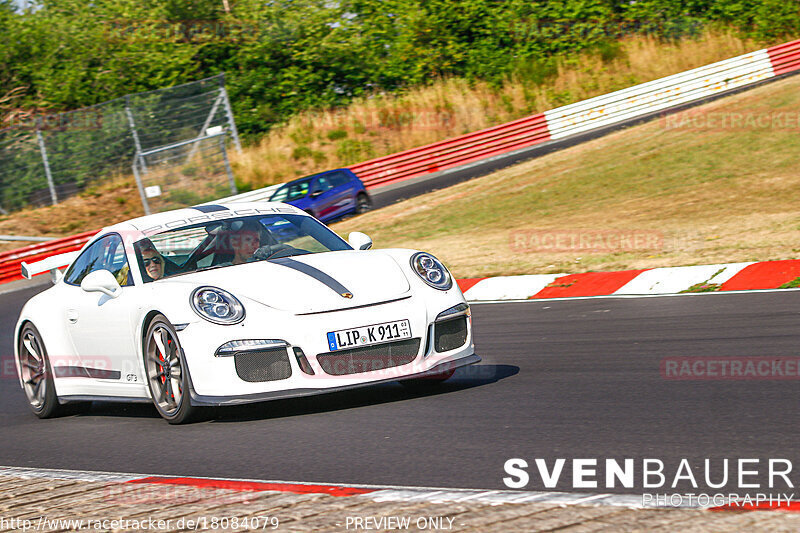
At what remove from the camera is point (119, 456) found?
5.72 m

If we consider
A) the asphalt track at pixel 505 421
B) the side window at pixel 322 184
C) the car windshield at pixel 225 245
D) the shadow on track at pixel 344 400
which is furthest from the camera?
Answer: the side window at pixel 322 184

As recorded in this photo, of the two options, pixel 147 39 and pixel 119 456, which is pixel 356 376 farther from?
pixel 147 39

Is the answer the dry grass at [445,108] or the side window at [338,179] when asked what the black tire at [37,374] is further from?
the dry grass at [445,108]

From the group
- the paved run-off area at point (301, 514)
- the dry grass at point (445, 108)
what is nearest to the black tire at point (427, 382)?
the paved run-off area at point (301, 514)

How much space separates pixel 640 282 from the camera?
10.5 metres

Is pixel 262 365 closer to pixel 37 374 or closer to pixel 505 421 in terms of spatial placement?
pixel 505 421

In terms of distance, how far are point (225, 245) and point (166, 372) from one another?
1.05 meters

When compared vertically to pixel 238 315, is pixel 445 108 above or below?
above

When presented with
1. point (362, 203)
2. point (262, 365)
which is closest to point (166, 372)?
point (262, 365)

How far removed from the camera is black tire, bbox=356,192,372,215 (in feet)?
79.9

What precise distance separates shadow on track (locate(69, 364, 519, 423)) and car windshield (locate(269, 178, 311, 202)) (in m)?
16.7

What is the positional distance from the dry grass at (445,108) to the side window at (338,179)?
36.5 ft

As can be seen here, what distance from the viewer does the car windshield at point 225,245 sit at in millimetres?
6758

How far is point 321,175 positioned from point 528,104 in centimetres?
1655
